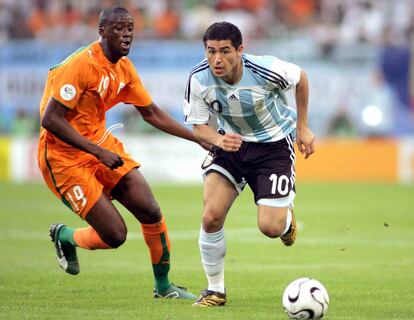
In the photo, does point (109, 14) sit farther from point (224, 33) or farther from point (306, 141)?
point (306, 141)

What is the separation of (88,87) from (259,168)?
5.43 feet

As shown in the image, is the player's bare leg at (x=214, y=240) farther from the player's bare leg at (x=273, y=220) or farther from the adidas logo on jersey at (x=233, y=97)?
the adidas logo on jersey at (x=233, y=97)

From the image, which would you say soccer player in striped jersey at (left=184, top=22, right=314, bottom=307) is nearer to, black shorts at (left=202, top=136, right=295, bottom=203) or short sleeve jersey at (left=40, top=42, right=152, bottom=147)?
black shorts at (left=202, top=136, right=295, bottom=203)

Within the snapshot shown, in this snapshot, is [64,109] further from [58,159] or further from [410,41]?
[410,41]

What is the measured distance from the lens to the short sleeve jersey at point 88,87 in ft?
27.3

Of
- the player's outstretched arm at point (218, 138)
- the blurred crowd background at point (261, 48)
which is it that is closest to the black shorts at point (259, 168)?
the player's outstretched arm at point (218, 138)

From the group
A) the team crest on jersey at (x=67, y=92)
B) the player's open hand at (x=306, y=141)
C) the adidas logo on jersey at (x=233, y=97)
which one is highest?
the team crest on jersey at (x=67, y=92)

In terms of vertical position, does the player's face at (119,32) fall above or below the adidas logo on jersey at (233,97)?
above

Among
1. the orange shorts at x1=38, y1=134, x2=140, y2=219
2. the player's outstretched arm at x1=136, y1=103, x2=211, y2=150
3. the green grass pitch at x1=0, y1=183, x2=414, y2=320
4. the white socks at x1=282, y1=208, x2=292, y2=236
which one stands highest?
the player's outstretched arm at x1=136, y1=103, x2=211, y2=150

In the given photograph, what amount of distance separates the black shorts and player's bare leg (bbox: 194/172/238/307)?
0.22m

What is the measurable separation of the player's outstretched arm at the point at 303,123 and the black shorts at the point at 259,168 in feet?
0.87

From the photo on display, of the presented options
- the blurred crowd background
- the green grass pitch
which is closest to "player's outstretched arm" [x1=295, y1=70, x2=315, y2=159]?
the green grass pitch

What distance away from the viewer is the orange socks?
870 cm

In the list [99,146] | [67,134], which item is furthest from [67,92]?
[99,146]
